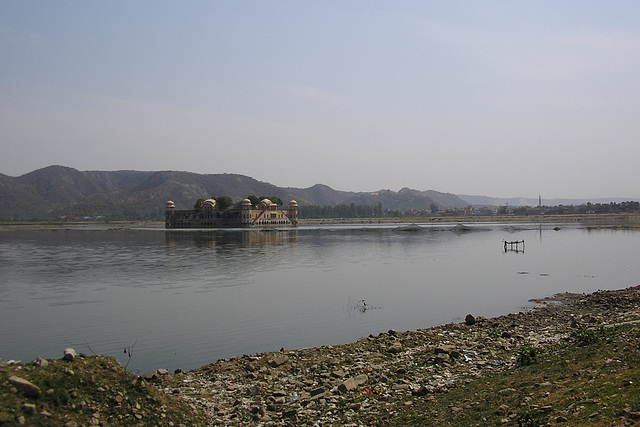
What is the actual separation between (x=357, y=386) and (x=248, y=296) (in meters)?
15.7

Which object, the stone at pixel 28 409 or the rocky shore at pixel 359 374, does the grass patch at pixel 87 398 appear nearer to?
the stone at pixel 28 409

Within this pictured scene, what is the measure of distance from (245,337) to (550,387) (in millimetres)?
10334

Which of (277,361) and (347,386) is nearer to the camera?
(347,386)

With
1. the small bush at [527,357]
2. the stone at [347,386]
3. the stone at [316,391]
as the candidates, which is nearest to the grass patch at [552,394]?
the small bush at [527,357]

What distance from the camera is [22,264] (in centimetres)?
4116

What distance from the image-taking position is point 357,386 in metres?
10.1

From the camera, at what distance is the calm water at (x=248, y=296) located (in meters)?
16.3

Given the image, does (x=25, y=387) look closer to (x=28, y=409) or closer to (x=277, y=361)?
(x=28, y=409)

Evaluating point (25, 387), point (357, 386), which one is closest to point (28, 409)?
point (25, 387)

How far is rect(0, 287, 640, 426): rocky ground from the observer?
23.5 ft

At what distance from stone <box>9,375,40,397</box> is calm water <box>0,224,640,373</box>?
648 cm

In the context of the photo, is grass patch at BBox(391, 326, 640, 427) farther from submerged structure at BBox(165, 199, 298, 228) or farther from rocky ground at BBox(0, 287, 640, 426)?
submerged structure at BBox(165, 199, 298, 228)

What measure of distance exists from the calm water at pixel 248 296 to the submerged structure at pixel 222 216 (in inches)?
3600

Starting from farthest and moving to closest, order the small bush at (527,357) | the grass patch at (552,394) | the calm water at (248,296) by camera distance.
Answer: the calm water at (248,296) < the small bush at (527,357) < the grass patch at (552,394)
